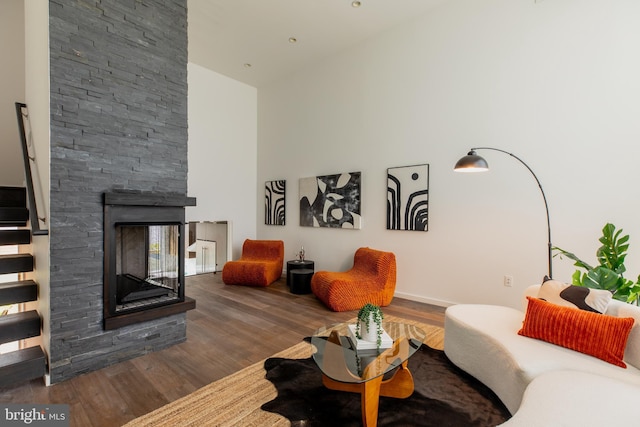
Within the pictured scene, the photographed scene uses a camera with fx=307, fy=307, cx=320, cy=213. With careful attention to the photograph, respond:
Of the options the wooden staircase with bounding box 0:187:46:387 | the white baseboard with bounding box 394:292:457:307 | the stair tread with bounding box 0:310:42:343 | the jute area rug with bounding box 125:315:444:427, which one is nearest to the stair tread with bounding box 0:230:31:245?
the wooden staircase with bounding box 0:187:46:387

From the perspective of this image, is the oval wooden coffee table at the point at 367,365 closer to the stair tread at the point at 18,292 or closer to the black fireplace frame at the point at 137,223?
the black fireplace frame at the point at 137,223

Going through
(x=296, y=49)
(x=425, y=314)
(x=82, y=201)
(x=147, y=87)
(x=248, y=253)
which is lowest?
(x=425, y=314)

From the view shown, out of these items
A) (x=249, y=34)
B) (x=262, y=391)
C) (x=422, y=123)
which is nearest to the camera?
(x=262, y=391)

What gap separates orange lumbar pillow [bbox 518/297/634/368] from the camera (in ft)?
6.02

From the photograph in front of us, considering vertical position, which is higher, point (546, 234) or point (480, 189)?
point (480, 189)

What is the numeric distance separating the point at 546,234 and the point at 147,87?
14.2ft

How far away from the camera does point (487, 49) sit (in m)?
3.79

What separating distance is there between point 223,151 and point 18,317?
4305 millimetres

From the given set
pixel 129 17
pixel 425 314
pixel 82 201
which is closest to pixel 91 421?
pixel 82 201

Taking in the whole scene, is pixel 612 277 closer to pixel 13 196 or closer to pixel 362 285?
pixel 362 285

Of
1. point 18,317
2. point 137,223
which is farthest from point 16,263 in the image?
point 137,223

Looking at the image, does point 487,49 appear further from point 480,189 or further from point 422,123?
point 480,189

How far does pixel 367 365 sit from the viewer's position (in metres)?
1.84

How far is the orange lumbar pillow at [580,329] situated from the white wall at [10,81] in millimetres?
6247
